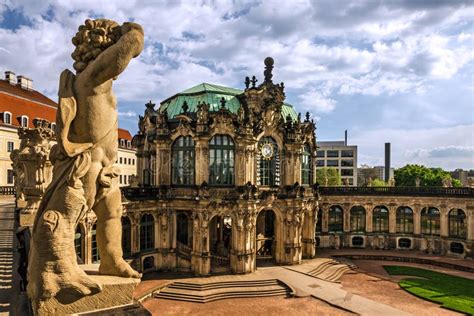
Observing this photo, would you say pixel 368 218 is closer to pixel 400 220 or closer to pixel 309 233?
pixel 400 220

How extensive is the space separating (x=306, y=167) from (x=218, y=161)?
13495 mm

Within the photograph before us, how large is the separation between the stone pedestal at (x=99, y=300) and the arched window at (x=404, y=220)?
50.9 m

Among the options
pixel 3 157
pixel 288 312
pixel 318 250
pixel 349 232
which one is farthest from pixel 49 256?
pixel 3 157

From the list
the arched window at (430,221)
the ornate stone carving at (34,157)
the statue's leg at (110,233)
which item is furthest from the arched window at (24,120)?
the arched window at (430,221)

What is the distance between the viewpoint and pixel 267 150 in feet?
126

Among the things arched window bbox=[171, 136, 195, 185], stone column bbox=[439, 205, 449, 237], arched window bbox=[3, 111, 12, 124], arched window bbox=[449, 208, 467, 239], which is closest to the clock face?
arched window bbox=[171, 136, 195, 185]

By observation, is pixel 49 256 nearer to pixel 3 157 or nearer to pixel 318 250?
pixel 318 250

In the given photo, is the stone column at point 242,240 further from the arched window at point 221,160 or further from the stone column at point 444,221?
the stone column at point 444,221

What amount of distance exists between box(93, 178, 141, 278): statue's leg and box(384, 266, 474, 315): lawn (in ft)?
101

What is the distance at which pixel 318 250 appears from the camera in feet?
156

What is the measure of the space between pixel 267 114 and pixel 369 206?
958 inches

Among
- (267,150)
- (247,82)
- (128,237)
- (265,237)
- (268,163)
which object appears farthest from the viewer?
(265,237)

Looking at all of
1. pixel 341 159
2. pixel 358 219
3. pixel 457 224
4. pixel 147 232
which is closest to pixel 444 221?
pixel 457 224

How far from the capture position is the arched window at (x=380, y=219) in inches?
1970
